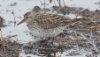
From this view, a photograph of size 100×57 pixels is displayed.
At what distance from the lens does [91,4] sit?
10.8m

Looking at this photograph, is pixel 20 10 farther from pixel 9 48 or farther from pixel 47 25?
pixel 9 48

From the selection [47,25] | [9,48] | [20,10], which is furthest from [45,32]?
[20,10]

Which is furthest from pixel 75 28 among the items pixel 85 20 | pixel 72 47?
pixel 72 47

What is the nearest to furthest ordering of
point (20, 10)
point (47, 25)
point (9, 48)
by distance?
1. point (9, 48)
2. point (47, 25)
3. point (20, 10)

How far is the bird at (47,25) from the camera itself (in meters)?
7.91

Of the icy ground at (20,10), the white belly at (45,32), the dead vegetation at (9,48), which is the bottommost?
the dead vegetation at (9,48)

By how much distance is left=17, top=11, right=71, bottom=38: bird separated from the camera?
312 inches

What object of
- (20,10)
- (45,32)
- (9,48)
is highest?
(20,10)

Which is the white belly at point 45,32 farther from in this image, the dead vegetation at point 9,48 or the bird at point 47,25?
the dead vegetation at point 9,48

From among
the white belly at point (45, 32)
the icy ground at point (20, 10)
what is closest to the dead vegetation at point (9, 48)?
the icy ground at point (20, 10)

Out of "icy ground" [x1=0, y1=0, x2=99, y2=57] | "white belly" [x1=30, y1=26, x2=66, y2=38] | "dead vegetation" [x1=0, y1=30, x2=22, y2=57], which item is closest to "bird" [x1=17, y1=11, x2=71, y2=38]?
"white belly" [x1=30, y1=26, x2=66, y2=38]

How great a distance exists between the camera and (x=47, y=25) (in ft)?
26.3

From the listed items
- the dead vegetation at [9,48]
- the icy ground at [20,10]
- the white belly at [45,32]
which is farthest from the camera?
the icy ground at [20,10]

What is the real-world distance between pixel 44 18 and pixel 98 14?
2.23 m
